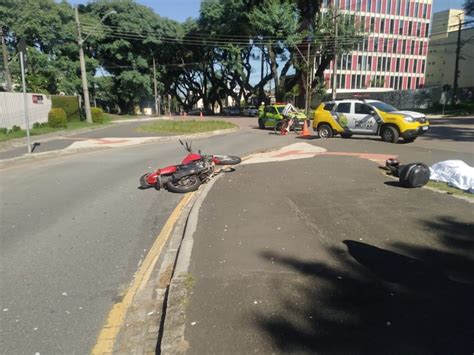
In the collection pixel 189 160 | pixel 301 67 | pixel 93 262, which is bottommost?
pixel 93 262

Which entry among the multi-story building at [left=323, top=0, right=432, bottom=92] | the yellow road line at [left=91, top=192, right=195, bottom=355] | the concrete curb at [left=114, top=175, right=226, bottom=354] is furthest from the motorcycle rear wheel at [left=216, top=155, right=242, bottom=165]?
the multi-story building at [left=323, top=0, right=432, bottom=92]

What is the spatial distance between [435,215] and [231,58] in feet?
167

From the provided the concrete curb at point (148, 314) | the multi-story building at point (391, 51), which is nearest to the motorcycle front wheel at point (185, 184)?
the concrete curb at point (148, 314)

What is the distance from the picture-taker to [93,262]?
194 inches

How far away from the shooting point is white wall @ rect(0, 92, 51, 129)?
21.5 m

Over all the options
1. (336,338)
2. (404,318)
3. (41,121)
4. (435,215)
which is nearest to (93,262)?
(336,338)

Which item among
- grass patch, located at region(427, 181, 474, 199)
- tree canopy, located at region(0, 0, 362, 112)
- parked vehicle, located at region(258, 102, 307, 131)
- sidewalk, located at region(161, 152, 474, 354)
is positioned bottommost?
sidewalk, located at region(161, 152, 474, 354)

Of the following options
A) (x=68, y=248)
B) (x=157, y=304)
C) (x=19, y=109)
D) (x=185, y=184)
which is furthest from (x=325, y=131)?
(x=19, y=109)

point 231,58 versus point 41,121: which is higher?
point 231,58

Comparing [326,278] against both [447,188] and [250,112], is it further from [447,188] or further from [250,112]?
[250,112]

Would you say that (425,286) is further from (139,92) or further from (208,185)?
(139,92)

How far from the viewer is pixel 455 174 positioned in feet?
26.4

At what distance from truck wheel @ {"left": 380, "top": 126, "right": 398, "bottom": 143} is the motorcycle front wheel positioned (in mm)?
9797

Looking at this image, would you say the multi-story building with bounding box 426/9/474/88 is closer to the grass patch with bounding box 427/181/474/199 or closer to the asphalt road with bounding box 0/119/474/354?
the asphalt road with bounding box 0/119/474/354
